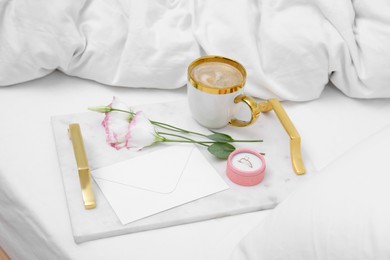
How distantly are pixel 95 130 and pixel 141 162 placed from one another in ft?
0.36

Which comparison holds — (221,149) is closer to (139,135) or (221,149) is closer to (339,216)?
(139,135)

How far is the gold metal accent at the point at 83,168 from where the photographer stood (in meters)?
0.79

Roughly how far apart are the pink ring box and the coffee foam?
0.12m

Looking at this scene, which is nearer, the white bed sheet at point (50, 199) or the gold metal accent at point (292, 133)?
the white bed sheet at point (50, 199)

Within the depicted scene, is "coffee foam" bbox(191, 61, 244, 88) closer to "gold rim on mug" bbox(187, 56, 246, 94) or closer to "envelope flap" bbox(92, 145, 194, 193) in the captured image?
"gold rim on mug" bbox(187, 56, 246, 94)

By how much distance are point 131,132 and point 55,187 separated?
15cm

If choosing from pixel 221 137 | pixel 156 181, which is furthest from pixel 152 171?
pixel 221 137

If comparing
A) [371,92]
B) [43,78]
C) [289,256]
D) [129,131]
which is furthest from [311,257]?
[43,78]

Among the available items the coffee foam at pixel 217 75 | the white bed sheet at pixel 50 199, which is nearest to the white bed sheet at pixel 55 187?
the white bed sheet at pixel 50 199

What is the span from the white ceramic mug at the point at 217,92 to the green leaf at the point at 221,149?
58mm

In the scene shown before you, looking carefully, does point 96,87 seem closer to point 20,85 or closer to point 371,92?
point 20,85

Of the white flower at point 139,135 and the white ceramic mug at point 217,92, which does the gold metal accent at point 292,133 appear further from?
the white flower at point 139,135

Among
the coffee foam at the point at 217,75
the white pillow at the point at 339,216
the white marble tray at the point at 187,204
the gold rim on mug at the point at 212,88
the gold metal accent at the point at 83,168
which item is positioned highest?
the white pillow at the point at 339,216

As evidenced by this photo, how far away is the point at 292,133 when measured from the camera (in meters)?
0.92
